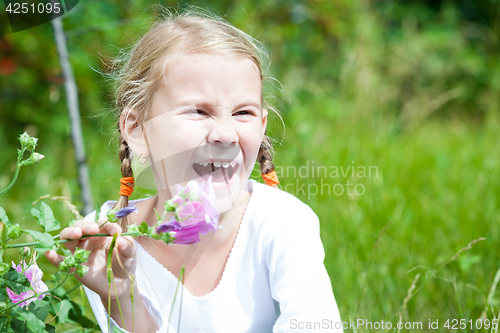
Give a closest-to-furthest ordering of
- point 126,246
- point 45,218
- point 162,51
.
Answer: point 45,218
point 126,246
point 162,51

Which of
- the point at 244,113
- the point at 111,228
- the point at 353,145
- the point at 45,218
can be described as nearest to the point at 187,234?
the point at 111,228

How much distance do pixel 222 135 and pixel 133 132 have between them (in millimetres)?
316

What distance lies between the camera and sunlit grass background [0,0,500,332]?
1.68 m

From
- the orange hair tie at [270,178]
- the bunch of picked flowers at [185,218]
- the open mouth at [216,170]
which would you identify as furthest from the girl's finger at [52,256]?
the orange hair tie at [270,178]

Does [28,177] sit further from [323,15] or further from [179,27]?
[323,15]

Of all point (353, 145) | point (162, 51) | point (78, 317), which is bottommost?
point (353, 145)

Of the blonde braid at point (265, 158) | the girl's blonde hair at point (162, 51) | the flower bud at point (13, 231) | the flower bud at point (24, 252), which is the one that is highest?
the girl's blonde hair at point (162, 51)

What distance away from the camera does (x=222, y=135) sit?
1098 mm

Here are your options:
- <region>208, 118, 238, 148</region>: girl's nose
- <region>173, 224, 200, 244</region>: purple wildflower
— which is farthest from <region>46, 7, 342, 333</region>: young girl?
<region>173, 224, 200, 244</region>: purple wildflower

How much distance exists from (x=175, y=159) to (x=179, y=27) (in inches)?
16.3

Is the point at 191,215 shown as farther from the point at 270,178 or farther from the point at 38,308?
the point at 270,178

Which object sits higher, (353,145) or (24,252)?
(24,252)

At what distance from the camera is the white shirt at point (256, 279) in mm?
1141

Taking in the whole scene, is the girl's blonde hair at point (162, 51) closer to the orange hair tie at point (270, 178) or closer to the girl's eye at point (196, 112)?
the orange hair tie at point (270, 178)
